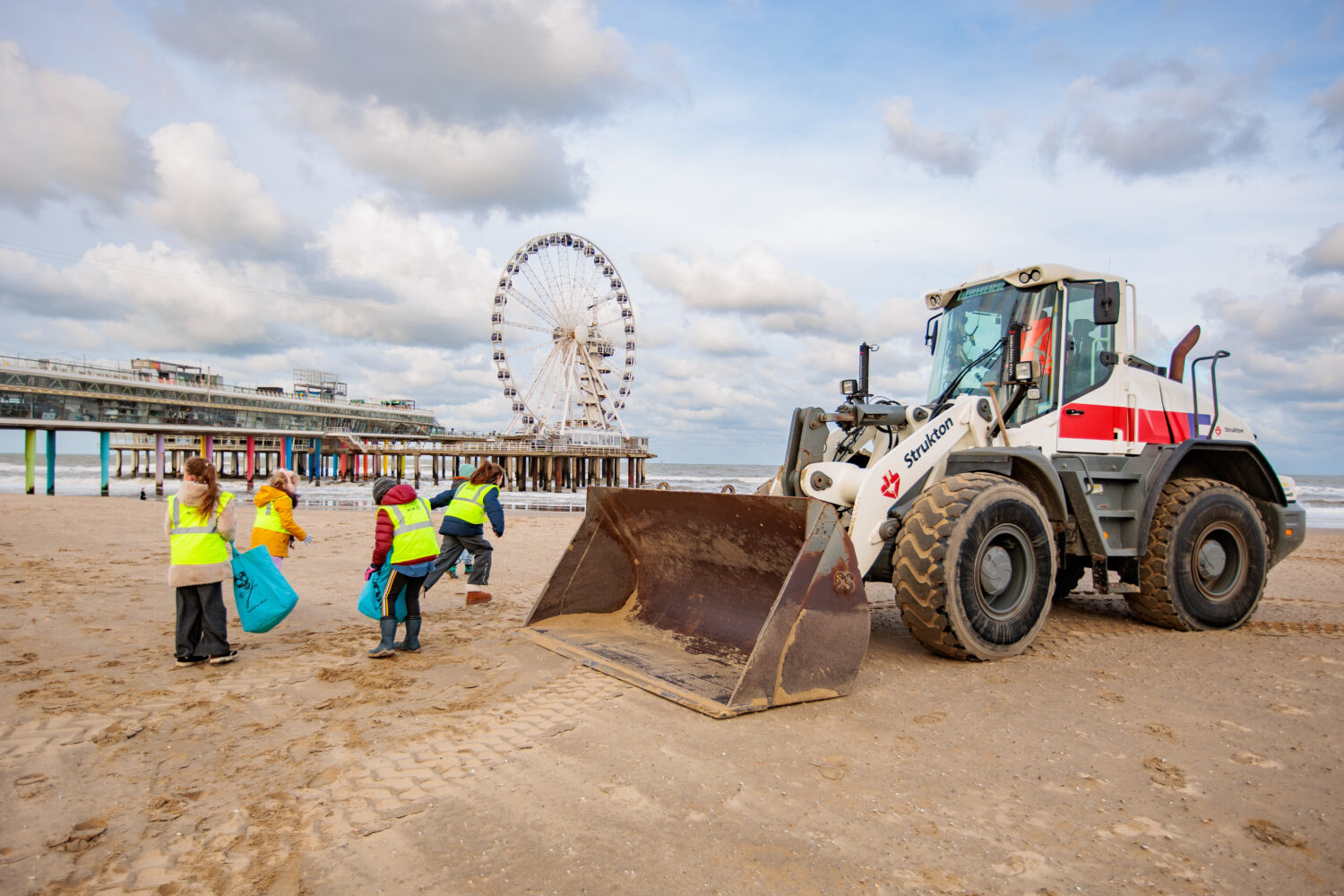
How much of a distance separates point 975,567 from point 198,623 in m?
4.96

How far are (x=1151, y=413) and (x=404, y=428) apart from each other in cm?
8291

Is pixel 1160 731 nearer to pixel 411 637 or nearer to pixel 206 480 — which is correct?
pixel 411 637

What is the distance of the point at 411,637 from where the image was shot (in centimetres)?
512

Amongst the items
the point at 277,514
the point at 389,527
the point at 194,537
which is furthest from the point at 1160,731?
the point at 277,514

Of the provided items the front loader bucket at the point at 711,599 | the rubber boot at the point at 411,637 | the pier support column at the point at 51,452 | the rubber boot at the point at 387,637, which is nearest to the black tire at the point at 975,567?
the front loader bucket at the point at 711,599

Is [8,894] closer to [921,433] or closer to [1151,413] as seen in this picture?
[921,433]

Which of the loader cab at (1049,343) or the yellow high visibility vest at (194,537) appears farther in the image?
the loader cab at (1049,343)

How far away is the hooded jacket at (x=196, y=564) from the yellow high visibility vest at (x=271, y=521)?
5.33ft

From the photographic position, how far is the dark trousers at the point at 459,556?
695 cm

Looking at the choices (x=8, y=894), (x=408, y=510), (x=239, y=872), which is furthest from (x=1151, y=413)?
(x=8, y=894)

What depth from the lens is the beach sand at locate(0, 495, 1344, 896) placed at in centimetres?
239

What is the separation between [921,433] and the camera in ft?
15.7

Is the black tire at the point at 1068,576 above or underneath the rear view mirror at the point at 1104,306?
underneath

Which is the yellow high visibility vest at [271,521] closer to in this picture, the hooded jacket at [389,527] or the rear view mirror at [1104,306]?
the hooded jacket at [389,527]
